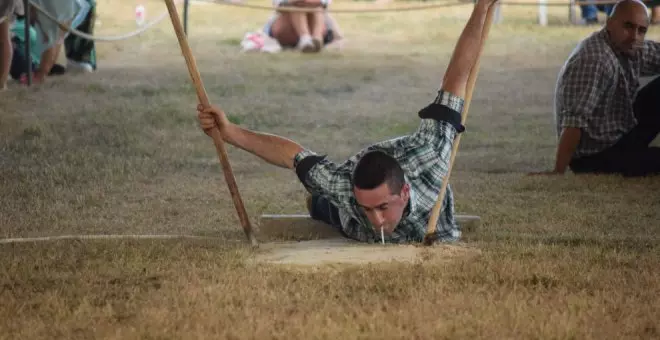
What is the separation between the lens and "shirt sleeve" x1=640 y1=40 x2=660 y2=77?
20.6 feet

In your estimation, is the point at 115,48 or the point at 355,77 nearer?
the point at 355,77

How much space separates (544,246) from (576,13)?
1149 cm

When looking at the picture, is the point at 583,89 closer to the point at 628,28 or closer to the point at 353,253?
the point at 628,28

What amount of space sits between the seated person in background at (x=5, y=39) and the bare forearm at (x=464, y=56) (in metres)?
4.86

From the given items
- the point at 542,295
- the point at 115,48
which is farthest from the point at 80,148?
the point at 115,48

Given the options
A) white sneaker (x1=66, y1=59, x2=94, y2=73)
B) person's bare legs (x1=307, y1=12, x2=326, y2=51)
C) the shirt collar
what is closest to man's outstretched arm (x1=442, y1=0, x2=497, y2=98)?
the shirt collar

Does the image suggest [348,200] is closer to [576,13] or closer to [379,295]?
[379,295]

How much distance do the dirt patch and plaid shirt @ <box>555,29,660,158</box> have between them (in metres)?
2.09

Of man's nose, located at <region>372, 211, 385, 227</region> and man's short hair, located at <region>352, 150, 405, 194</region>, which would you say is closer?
man's short hair, located at <region>352, 150, 405, 194</region>

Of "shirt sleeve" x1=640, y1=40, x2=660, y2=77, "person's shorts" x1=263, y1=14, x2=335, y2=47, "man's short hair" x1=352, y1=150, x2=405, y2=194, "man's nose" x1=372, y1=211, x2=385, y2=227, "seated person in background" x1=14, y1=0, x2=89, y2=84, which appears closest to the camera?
"man's short hair" x1=352, y1=150, x2=405, y2=194

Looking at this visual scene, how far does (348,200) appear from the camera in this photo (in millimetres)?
4223

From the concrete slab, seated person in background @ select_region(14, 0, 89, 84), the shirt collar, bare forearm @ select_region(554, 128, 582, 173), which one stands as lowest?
seated person in background @ select_region(14, 0, 89, 84)

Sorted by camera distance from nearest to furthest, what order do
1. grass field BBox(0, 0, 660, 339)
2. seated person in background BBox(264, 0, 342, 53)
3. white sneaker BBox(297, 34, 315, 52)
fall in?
grass field BBox(0, 0, 660, 339)
white sneaker BBox(297, 34, 315, 52)
seated person in background BBox(264, 0, 342, 53)

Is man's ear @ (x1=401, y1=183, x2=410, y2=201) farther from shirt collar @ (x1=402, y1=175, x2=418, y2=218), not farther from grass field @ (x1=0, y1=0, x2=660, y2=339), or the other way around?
grass field @ (x1=0, y1=0, x2=660, y2=339)
